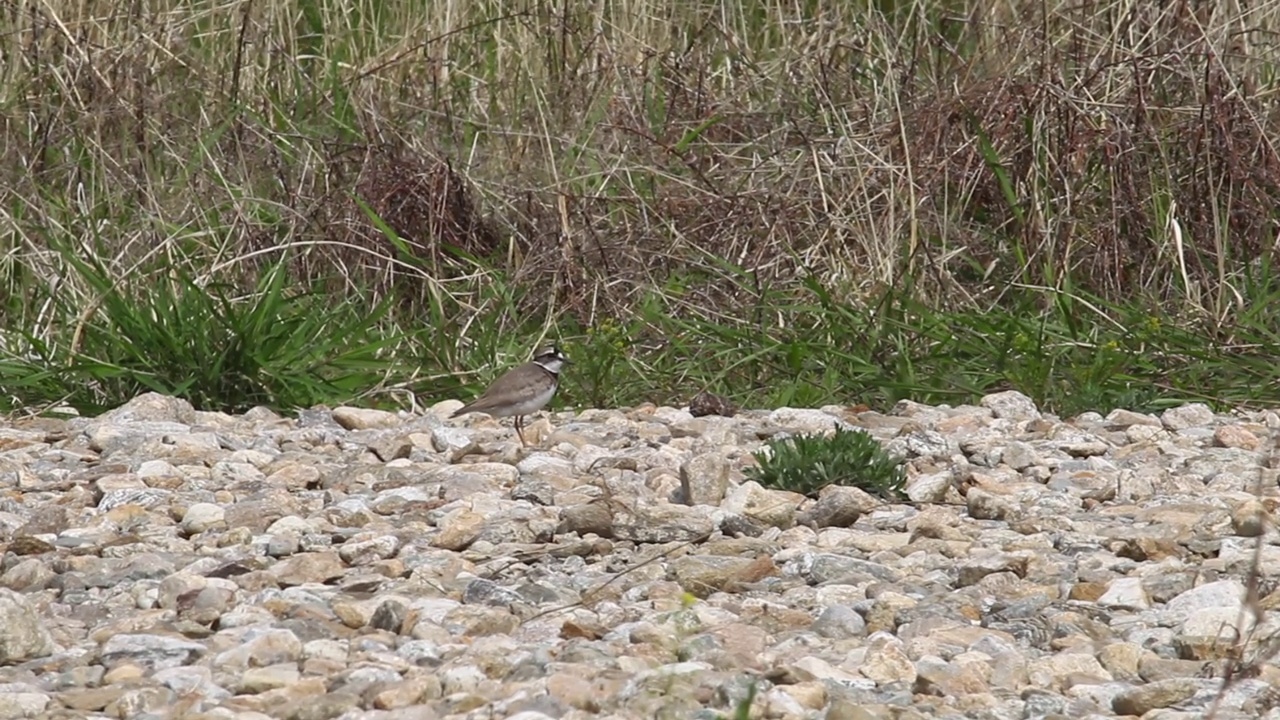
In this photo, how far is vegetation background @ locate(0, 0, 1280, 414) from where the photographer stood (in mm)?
6613

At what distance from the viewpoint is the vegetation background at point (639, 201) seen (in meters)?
6.61

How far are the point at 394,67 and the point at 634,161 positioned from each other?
1.36 m

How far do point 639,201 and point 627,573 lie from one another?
4.08m

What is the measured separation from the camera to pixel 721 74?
9078 mm

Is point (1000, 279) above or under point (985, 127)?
under

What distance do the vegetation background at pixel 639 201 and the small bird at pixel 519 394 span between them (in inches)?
17.5

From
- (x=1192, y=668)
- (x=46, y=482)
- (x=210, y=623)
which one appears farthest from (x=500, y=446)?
(x=1192, y=668)

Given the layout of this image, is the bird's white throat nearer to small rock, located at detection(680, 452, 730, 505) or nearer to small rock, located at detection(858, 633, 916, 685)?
small rock, located at detection(680, 452, 730, 505)

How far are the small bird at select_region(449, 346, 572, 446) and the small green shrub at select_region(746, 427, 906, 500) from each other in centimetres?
113

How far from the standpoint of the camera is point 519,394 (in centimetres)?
598

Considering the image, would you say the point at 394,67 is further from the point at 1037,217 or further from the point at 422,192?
A: the point at 1037,217

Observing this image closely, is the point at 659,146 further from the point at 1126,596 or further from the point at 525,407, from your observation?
the point at 1126,596

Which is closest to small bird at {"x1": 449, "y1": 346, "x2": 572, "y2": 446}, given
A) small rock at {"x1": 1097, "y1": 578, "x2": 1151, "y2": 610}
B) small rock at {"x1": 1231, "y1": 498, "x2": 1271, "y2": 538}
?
small rock at {"x1": 1231, "y1": 498, "x2": 1271, "y2": 538}

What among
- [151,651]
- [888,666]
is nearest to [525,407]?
[151,651]
